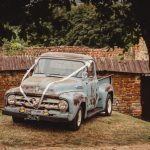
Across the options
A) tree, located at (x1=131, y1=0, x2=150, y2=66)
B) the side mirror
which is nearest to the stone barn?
the side mirror

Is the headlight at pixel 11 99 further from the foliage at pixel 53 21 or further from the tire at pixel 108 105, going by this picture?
the tire at pixel 108 105

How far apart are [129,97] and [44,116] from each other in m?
6.21

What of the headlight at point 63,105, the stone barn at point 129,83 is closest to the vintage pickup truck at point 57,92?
the headlight at point 63,105

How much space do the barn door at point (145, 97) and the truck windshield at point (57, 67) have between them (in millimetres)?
4724

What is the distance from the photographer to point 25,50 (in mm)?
31531

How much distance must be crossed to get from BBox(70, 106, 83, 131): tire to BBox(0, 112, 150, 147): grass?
0.40 feet

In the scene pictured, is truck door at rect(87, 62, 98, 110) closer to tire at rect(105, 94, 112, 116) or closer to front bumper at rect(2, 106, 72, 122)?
tire at rect(105, 94, 112, 116)

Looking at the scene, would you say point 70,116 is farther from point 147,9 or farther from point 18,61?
point 18,61

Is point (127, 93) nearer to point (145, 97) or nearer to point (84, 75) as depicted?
point (145, 97)

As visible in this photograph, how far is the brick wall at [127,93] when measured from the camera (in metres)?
17.0

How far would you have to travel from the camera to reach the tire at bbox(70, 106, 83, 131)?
11.8 metres

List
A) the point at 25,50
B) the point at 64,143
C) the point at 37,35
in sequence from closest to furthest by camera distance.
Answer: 1. the point at 37,35
2. the point at 64,143
3. the point at 25,50

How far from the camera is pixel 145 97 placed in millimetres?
17406

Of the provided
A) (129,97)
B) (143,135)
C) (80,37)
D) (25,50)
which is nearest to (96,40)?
(80,37)
